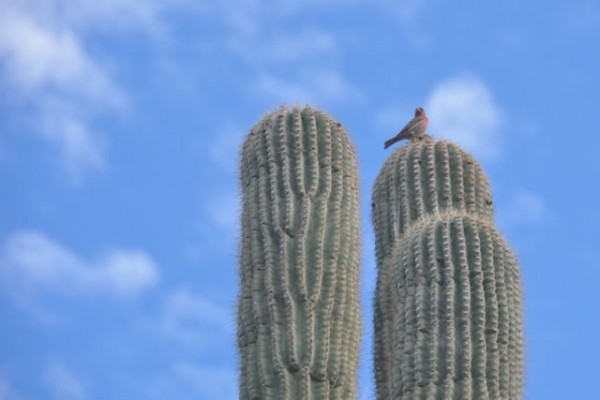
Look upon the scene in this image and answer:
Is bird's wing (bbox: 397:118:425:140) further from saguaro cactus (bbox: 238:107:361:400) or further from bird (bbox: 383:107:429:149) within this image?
saguaro cactus (bbox: 238:107:361:400)

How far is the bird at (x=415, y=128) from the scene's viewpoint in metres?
13.3

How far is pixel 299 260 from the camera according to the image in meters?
10.6

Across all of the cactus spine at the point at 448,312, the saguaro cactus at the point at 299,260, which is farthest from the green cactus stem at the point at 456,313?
Answer: the saguaro cactus at the point at 299,260

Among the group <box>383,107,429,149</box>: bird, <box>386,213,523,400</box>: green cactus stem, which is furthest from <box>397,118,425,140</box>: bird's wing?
<box>386,213,523,400</box>: green cactus stem

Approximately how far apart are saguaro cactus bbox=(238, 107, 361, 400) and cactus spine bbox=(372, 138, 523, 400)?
1.15 feet

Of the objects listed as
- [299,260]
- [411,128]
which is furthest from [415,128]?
[299,260]

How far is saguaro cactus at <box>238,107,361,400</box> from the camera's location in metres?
10.1

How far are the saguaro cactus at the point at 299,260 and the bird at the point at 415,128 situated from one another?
186 centimetres

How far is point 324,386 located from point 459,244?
127 centimetres

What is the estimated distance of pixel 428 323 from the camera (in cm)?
995

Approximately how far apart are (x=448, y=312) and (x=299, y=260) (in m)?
1.15

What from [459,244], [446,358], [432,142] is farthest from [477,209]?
→ [446,358]

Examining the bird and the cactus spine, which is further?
the bird

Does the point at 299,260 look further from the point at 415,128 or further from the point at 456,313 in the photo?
the point at 415,128
